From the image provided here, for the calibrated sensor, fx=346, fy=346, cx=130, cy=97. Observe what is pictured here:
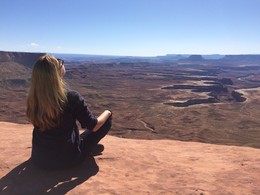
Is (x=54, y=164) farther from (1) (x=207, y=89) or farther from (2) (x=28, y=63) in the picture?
(2) (x=28, y=63)

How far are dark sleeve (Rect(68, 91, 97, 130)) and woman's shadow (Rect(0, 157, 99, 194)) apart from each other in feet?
2.53

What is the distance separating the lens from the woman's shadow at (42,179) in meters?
4.24

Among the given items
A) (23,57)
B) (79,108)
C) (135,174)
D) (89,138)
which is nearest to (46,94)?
(79,108)

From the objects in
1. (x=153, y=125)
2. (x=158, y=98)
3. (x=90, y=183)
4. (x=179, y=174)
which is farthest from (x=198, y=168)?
(x=158, y=98)

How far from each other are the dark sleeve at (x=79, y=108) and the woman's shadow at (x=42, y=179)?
30.4 inches

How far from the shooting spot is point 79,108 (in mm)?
4066

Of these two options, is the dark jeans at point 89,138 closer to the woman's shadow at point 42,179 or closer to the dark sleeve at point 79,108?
the woman's shadow at point 42,179

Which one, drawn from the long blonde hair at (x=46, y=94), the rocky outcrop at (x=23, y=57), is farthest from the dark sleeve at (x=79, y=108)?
the rocky outcrop at (x=23, y=57)

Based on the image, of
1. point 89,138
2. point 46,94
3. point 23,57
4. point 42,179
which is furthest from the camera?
point 23,57

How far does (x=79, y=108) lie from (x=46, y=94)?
46cm

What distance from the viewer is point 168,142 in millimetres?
7992

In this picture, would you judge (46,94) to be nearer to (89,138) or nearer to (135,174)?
(89,138)

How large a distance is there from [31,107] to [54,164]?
918mm

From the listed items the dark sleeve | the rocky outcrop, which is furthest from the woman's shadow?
the rocky outcrop
